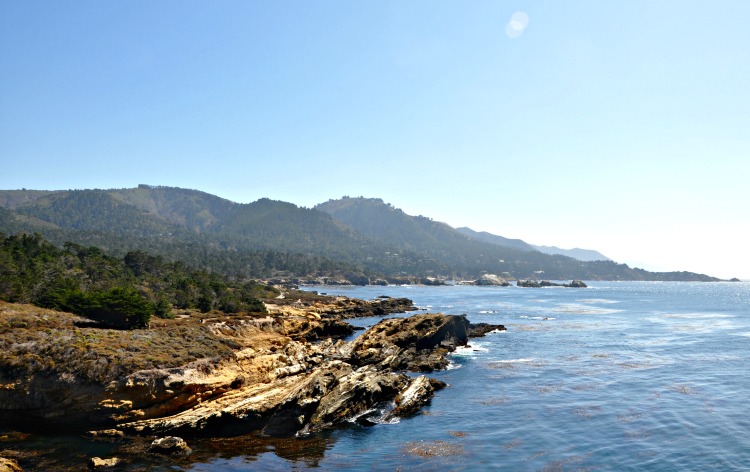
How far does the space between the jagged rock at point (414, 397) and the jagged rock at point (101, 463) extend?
19.6 metres

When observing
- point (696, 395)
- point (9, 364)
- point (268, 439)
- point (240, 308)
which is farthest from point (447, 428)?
point (240, 308)

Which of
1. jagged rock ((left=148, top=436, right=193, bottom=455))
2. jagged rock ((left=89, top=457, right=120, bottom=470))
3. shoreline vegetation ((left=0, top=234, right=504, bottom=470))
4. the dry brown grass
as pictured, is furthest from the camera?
the dry brown grass

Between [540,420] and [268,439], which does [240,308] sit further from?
[540,420]

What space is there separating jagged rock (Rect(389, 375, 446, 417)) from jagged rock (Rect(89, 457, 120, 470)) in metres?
19.6

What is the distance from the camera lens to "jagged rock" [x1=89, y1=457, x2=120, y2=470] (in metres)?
24.8

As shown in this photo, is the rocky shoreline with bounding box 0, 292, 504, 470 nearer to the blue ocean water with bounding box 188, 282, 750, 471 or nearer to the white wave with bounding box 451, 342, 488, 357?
the blue ocean water with bounding box 188, 282, 750, 471

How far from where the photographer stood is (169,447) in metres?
27.6

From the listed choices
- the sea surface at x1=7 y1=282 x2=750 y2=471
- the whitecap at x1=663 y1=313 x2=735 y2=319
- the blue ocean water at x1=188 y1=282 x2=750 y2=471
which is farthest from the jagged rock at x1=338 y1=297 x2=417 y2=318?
the whitecap at x1=663 y1=313 x2=735 y2=319

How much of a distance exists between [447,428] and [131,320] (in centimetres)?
3674

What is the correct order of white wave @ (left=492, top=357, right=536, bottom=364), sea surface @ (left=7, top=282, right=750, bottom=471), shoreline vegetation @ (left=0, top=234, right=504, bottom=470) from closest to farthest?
sea surface @ (left=7, top=282, right=750, bottom=471) → shoreline vegetation @ (left=0, top=234, right=504, bottom=470) → white wave @ (left=492, top=357, right=536, bottom=364)

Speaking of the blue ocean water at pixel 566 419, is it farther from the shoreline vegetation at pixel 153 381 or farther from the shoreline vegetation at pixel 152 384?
the shoreline vegetation at pixel 153 381

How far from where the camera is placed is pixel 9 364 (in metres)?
31.6

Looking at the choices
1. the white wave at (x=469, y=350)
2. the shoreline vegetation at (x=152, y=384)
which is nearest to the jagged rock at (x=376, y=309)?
the white wave at (x=469, y=350)

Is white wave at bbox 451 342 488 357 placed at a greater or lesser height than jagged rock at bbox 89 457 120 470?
greater
